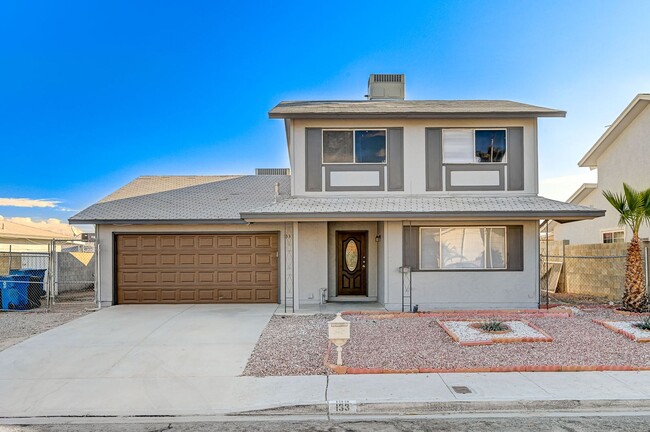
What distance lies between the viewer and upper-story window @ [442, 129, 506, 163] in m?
12.0

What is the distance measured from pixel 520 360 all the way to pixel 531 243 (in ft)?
17.6

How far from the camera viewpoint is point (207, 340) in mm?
8656

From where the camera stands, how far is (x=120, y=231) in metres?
12.9

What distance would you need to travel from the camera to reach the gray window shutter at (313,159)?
12.0 m

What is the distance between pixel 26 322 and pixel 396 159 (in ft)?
34.3

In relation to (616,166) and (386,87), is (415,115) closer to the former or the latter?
(386,87)

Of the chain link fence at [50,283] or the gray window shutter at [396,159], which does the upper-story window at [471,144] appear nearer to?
the gray window shutter at [396,159]

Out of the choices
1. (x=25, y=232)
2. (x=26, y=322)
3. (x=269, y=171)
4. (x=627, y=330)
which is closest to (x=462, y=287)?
(x=627, y=330)

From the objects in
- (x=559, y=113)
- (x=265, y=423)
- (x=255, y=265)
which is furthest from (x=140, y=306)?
(x=559, y=113)

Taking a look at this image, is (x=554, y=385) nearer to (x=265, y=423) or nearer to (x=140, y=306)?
(x=265, y=423)

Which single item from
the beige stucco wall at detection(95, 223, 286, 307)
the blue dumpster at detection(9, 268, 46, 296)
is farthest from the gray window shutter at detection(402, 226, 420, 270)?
the blue dumpster at detection(9, 268, 46, 296)

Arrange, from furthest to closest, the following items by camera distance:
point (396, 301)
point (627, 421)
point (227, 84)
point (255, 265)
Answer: point (227, 84), point (255, 265), point (396, 301), point (627, 421)

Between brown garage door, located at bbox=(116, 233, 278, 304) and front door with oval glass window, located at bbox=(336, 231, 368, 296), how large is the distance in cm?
201

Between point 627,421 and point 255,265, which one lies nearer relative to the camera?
point 627,421
